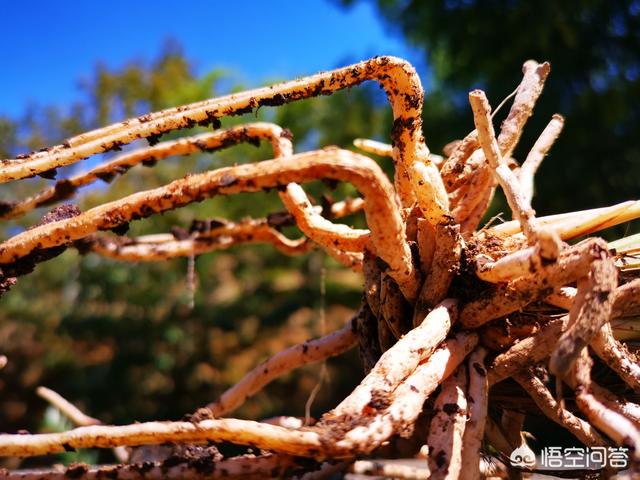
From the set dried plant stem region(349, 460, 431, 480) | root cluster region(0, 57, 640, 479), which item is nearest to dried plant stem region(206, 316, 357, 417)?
root cluster region(0, 57, 640, 479)

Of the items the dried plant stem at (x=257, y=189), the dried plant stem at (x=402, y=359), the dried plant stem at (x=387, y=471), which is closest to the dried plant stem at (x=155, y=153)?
the dried plant stem at (x=257, y=189)

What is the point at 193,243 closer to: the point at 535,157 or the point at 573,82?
the point at 535,157

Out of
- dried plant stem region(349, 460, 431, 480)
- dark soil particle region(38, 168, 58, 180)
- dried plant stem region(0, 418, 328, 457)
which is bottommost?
dried plant stem region(349, 460, 431, 480)

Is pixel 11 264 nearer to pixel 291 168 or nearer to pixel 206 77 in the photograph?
pixel 291 168

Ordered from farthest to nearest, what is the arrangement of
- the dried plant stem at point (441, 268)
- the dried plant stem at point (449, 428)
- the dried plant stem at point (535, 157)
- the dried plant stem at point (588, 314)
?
1. the dried plant stem at point (535, 157)
2. the dried plant stem at point (441, 268)
3. the dried plant stem at point (449, 428)
4. the dried plant stem at point (588, 314)

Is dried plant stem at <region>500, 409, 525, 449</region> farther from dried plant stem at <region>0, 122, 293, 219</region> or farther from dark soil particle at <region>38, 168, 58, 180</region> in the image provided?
dark soil particle at <region>38, 168, 58, 180</region>

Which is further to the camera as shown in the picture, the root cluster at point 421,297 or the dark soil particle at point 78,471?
the dark soil particle at point 78,471

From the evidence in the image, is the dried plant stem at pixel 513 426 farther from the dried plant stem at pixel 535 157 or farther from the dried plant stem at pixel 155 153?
the dried plant stem at pixel 155 153
